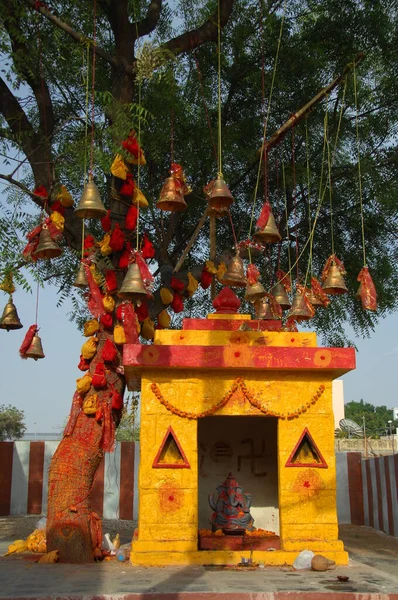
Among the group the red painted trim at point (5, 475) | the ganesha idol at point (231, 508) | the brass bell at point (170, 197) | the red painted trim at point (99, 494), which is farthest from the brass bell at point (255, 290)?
the red painted trim at point (5, 475)

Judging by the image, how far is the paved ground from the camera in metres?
6.05

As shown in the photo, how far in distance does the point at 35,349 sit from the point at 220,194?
11.5ft

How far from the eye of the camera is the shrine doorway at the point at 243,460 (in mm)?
9727

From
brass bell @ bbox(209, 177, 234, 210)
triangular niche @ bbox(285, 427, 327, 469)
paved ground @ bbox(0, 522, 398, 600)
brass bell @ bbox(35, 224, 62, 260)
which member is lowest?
paved ground @ bbox(0, 522, 398, 600)

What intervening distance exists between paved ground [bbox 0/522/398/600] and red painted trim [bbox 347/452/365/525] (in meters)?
8.31

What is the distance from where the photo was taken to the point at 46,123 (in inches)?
413

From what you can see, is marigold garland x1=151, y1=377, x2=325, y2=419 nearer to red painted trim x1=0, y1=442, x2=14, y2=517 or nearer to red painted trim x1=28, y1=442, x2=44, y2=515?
red painted trim x1=28, y1=442, x2=44, y2=515

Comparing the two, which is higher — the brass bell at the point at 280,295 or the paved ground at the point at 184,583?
the brass bell at the point at 280,295

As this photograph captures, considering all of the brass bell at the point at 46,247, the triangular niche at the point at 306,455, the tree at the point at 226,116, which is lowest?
the triangular niche at the point at 306,455

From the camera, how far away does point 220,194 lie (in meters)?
7.95

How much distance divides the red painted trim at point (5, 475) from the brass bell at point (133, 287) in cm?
954

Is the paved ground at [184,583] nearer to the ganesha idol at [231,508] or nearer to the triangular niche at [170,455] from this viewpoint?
the triangular niche at [170,455]

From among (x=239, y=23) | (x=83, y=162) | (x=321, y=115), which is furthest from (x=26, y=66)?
(x=321, y=115)

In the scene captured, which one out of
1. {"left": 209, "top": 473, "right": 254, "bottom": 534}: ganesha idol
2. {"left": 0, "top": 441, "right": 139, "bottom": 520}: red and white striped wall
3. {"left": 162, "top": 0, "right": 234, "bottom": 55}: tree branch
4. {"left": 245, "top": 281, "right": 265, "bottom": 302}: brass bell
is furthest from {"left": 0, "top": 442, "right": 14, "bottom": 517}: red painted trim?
{"left": 162, "top": 0, "right": 234, "bottom": 55}: tree branch
